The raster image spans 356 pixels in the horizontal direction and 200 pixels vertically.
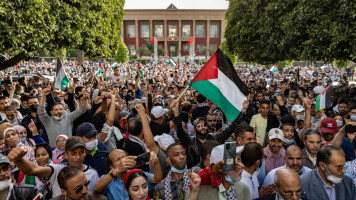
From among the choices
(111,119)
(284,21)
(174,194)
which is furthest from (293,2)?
(174,194)

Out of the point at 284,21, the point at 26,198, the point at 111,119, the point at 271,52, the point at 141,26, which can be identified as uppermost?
the point at 141,26

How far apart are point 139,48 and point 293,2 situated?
51411 millimetres

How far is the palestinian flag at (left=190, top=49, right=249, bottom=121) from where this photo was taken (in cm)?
433

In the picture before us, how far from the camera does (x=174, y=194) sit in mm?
2924

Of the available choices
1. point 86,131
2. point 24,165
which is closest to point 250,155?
point 86,131

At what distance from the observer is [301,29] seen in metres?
10.5

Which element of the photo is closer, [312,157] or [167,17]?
[312,157]

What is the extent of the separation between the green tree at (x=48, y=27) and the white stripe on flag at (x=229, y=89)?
5.95m

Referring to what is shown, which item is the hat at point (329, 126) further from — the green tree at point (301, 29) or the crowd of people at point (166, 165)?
the green tree at point (301, 29)

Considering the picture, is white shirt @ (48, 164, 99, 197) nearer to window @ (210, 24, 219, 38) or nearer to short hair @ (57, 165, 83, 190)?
short hair @ (57, 165, 83, 190)

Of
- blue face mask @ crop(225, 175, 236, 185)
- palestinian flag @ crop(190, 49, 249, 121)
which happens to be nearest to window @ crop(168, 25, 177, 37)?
palestinian flag @ crop(190, 49, 249, 121)

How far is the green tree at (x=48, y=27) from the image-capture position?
26.4 feet

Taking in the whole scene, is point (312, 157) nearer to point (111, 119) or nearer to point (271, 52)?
point (111, 119)

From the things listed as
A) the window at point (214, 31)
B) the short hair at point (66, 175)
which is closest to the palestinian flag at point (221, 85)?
the short hair at point (66, 175)
